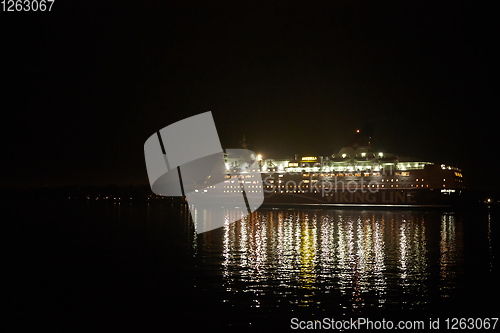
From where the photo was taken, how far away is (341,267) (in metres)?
13.0

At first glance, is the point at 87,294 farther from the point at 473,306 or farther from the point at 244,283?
the point at 473,306

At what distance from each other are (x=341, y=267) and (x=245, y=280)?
11.9ft

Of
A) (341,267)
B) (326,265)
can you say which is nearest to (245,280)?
(326,265)

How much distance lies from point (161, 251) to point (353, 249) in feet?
26.6

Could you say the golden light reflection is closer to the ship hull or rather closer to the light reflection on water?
the light reflection on water

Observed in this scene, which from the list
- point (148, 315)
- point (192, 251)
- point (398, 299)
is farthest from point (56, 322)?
point (192, 251)

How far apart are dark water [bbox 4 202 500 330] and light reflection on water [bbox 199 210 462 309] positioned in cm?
4

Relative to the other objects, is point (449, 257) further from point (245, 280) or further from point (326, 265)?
point (245, 280)

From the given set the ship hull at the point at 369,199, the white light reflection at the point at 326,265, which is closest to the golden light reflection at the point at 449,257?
the white light reflection at the point at 326,265

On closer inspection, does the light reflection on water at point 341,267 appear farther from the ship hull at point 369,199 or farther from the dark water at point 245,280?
the ship hull at point 369,199

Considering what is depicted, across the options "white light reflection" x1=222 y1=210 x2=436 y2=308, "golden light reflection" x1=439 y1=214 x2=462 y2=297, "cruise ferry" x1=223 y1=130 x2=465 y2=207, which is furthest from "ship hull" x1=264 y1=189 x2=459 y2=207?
"white light reflection" x1=222 y1=210 x2=436 y2=308

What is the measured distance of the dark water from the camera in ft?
27.8

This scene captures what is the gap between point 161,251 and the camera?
16.5 metres

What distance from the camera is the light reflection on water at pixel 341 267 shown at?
9836 mm
